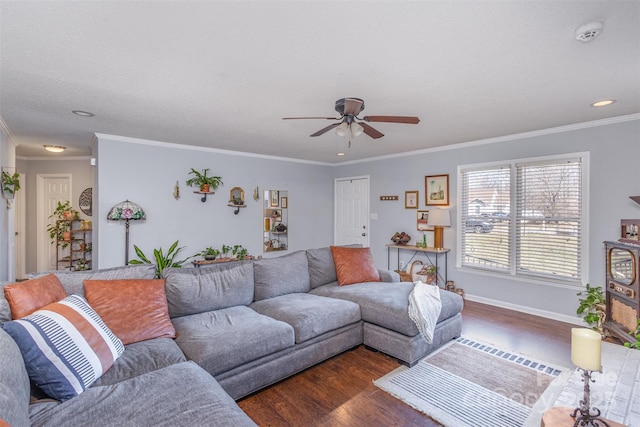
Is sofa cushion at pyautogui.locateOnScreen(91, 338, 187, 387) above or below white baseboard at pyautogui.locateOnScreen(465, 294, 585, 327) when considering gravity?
above

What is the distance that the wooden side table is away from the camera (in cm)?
137

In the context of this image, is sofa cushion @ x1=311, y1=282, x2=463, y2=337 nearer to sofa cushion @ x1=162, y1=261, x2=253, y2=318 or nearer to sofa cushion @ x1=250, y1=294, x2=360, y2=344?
sofa cushion @ x1=250, y1=294, x2=360, y2=344

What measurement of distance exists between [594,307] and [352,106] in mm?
3557

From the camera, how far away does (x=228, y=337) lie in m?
2.19

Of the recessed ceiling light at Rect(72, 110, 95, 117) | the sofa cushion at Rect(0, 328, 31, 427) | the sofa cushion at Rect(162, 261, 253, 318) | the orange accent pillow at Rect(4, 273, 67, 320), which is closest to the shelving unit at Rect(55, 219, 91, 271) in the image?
the recessed ceiling light at Rect(72, 110, 95, 117)

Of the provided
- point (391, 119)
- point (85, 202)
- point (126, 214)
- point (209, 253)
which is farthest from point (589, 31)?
point (85, 202)

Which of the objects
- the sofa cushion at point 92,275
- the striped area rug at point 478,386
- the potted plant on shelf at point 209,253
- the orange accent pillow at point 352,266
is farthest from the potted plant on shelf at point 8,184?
the striped area rug at point 478,386

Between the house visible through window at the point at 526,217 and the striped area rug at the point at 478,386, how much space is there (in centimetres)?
169

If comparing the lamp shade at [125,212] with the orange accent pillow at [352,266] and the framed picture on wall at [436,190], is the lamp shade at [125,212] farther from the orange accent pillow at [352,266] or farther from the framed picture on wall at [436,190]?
the framed picture on wall at [436,190]

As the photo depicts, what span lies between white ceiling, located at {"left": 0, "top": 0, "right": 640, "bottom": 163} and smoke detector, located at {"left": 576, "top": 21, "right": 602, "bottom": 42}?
0.03m

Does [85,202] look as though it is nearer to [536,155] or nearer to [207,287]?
[207,287]

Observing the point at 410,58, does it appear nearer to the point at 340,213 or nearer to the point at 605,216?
the point at 605,216

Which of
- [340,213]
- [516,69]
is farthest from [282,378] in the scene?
[340,213]

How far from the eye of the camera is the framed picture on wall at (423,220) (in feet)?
17.0
